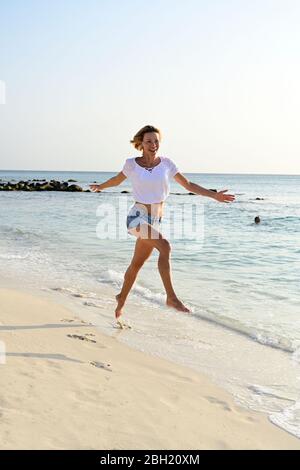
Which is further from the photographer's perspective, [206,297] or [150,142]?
[206,297]

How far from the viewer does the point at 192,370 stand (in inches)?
200

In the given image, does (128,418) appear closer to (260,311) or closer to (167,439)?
(167,439)

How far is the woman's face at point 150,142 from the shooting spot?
18.4ft

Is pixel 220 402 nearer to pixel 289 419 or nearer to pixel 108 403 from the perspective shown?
pixel 289 419

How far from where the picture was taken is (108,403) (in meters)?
3.78

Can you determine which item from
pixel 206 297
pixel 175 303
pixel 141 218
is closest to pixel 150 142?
pixel 141 218

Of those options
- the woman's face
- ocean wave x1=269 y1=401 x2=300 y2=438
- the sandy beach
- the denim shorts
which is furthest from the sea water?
the woman's face

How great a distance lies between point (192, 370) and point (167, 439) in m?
1.75

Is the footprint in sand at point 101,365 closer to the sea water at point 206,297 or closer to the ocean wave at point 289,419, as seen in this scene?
the sea water at point 206,297

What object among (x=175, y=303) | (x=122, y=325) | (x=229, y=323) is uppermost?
(x=175, y=303)

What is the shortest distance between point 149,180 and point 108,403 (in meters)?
2.54

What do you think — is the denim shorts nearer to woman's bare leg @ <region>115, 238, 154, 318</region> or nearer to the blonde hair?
woman's bare leg @ <region>115, 238, 154, 318</region>

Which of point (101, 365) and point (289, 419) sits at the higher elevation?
point (101, 365)

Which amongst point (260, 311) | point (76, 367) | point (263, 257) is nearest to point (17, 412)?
point (76, 367)
